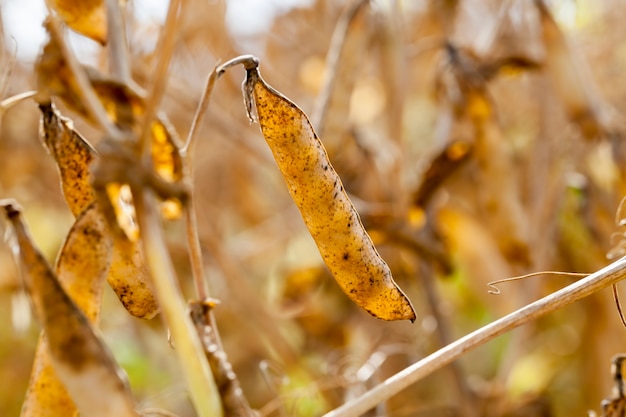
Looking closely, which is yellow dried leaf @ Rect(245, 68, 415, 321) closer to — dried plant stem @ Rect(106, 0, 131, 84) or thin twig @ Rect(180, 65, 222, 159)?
thin twig @ Rect(180, 65, 222, 159)

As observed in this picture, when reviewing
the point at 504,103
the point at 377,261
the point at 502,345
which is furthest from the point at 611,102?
the point at 377,261

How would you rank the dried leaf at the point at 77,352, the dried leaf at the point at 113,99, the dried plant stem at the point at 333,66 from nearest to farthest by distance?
1. the dried leaf at the point at 77,352
2. the dried leaf at the point at 113,99
3. the dried plant stem at the point at 333,66

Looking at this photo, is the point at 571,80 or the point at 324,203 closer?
the point at 324,203

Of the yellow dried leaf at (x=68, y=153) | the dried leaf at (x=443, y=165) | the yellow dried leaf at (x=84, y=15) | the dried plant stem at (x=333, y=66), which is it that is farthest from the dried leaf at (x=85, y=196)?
the dried leaf at (x=443, y=165)

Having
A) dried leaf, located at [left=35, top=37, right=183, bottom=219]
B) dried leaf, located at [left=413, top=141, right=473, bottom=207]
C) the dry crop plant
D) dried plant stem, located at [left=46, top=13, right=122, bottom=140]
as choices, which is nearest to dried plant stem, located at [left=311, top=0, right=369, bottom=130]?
the dry crop plant

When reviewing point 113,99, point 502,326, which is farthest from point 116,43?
point 502,326

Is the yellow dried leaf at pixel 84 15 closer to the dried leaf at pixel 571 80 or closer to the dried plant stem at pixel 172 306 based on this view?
the dried plant stem at pixel 172 306

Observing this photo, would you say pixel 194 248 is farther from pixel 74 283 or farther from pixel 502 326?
pixel 502 326
